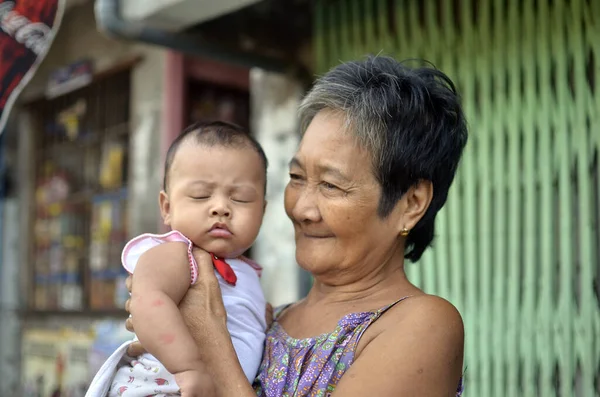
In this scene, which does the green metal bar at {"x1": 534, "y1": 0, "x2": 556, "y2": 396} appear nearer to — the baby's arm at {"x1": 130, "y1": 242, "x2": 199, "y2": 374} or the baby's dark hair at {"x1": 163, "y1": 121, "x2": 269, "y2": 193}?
the baby's dark hair at {"x1": 163, "y1": 121, "x2": 269, "y2": 193}

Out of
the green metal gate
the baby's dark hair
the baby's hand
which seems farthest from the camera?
the green metal gate

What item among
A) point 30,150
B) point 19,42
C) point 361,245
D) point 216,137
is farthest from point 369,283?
point 30,150

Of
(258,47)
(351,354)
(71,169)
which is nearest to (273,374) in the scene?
(351,354)

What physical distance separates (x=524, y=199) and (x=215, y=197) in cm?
190

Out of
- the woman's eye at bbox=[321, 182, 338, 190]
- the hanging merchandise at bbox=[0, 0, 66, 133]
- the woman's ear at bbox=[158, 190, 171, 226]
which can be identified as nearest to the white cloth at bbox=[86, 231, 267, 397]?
the woman's ear at bbox=[158, 190, 171, 226]

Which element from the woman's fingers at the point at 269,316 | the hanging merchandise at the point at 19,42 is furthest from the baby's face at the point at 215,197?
the hanging merchandise at the point at 19,42

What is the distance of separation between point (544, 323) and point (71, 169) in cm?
491

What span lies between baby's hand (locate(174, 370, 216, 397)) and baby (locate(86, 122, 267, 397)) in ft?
0.38

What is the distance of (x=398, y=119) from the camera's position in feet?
6.17

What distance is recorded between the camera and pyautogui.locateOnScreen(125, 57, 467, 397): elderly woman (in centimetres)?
171

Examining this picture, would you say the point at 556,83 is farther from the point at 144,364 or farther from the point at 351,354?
the point at 144,364

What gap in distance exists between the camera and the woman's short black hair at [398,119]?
1874mm

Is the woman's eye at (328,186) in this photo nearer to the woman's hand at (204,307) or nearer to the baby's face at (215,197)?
the baby's face at (215,197)

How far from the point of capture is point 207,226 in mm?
1945
